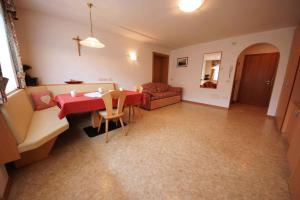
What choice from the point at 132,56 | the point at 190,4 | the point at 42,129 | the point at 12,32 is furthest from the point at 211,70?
the point at 12,32

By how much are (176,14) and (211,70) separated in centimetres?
288

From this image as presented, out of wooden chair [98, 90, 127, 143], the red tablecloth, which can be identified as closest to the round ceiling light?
wooden chair [98, 90, 127, 143]

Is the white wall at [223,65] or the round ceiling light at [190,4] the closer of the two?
the round ceiling light at [190,4]

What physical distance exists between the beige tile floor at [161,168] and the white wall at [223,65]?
1.97m

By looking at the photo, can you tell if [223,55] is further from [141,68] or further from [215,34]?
[141,68]

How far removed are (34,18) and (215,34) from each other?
185 inches

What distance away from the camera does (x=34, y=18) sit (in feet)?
8.27

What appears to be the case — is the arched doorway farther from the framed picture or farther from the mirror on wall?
the framed picture

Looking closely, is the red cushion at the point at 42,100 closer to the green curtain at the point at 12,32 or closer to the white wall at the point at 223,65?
the green curtain at the point at 12,32

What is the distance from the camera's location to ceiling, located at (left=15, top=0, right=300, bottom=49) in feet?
6.86

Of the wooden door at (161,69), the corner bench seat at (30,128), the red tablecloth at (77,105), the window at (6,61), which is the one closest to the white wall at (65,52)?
the window at (6,61)

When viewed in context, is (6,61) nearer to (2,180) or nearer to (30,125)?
(30,125)

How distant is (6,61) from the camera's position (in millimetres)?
2018

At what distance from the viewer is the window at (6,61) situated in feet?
6.31
